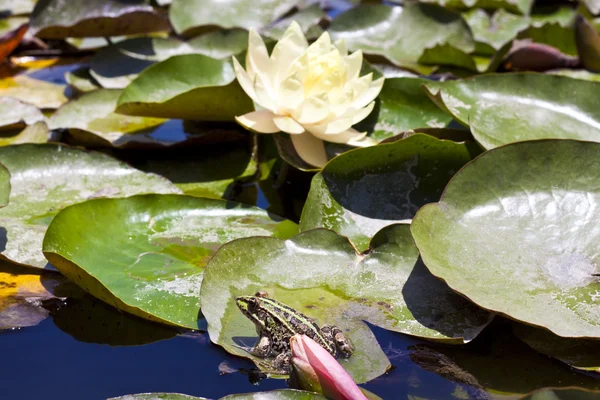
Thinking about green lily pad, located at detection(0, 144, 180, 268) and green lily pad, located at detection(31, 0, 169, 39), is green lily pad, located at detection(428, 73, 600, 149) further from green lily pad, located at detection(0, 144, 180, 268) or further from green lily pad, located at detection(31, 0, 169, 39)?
green lily pad, located at detection(31, 0, 169, 39)

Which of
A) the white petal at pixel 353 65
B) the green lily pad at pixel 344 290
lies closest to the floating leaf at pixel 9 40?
the white petal at pixel 353 65

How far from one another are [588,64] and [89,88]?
2.96 metres

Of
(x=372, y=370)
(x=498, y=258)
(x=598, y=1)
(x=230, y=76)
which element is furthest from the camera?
(x=598, y=1)

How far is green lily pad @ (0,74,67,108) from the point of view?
156 inches

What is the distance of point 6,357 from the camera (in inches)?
84.4

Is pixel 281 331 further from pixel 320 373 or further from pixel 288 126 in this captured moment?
pixel 288 126

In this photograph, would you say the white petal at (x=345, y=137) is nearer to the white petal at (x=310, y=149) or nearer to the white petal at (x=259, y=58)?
the white petal at (x=310, y=149)

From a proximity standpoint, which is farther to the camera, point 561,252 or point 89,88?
point 89,88

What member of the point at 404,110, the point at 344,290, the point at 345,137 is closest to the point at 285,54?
the point at 345,137

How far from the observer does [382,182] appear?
8.89 feet

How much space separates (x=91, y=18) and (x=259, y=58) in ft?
5.24

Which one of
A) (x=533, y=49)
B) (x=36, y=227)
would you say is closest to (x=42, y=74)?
(x=36, y=227)

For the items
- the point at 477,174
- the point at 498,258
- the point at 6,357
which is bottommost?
the point at 6,357

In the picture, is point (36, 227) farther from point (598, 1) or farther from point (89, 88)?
point (598, 1)
